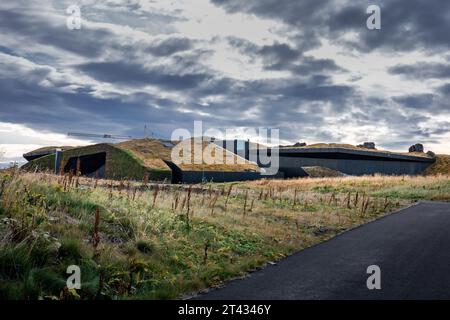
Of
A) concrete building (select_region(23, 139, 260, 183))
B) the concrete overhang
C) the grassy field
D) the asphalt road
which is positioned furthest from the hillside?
the grassy field

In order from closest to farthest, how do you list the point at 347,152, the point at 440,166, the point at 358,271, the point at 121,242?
1. the point at 358,271
2. the point at 121,242
3. the point at 347,152
4. the point at 440,166

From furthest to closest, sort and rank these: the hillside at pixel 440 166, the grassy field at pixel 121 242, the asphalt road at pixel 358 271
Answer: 1. the hillside at pixel 440 166
2. the asphalt road at pixel 358 271
3. the grassy field at pixel 121 242

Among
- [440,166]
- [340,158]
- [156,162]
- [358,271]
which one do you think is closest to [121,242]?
[358,271]

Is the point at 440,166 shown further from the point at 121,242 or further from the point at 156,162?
the point at 121,242

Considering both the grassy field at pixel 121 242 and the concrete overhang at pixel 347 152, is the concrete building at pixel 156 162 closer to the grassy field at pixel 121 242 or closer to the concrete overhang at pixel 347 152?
the concrete overhang at pixel 347 152

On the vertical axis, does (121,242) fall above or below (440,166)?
below

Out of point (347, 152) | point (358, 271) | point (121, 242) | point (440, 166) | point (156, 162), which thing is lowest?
point (358, 271)

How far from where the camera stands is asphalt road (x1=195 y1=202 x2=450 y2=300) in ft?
21.5

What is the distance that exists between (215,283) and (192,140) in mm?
45256

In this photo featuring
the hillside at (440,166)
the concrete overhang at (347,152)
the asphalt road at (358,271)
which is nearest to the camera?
the asphalt road at (358,271)

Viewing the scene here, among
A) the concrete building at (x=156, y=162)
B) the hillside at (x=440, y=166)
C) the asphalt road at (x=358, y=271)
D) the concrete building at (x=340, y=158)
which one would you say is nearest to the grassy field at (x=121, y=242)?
the asphalt road at (x=358, y=271)

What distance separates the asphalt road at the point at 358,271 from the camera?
655cm

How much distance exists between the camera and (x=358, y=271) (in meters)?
8.04

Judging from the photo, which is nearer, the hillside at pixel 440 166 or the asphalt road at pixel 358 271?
the asphalt road at pixel 358 271
